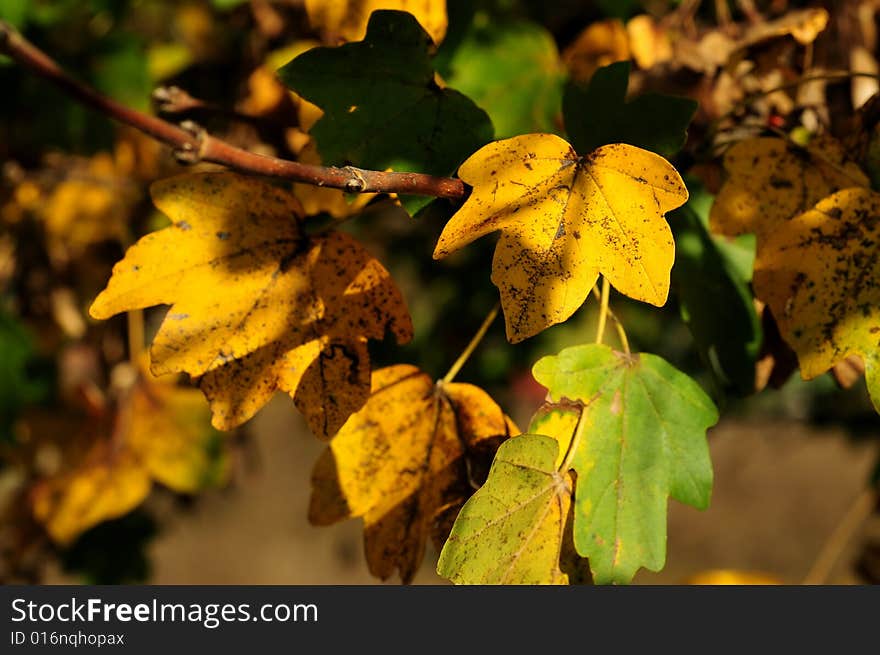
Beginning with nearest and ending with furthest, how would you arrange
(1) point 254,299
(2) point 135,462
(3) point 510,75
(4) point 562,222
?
1. (4) point 562,222
2. (1) point 254,299
3. (3) point 510,75
4. (2) point 135,462

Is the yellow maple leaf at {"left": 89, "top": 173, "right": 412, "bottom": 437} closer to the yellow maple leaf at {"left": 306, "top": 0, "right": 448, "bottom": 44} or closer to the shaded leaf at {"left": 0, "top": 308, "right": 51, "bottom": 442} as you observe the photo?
the yellow maple leaf at {"left": 306, "top": 0, "right": 448, "bottom": 44}

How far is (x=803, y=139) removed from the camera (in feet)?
4.06

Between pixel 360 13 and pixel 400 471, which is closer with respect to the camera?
pixel 400 471

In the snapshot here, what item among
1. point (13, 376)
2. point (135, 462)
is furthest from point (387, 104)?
point (13, 376)

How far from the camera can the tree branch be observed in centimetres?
75

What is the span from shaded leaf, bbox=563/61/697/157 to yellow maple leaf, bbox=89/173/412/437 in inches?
11.5

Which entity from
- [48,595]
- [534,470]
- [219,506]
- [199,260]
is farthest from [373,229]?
[219,506]

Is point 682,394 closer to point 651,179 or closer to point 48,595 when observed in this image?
point 651,179

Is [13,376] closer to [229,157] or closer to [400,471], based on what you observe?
[400,471]

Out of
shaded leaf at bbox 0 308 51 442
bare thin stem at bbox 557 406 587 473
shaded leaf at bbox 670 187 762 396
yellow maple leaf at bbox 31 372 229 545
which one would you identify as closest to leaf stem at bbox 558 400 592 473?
bare thin stem at bbox 557 406 587 473

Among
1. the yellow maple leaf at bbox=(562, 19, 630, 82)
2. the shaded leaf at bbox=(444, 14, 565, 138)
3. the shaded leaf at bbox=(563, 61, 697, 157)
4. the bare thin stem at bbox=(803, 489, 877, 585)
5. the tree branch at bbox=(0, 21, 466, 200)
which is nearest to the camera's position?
the tree branch at bbox=(0, 21, 466, 200)

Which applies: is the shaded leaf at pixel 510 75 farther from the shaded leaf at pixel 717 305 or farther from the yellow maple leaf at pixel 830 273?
the yellow maple leaf at pixel 830 273

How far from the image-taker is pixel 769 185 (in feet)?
3.42

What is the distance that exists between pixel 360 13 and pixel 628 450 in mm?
666
